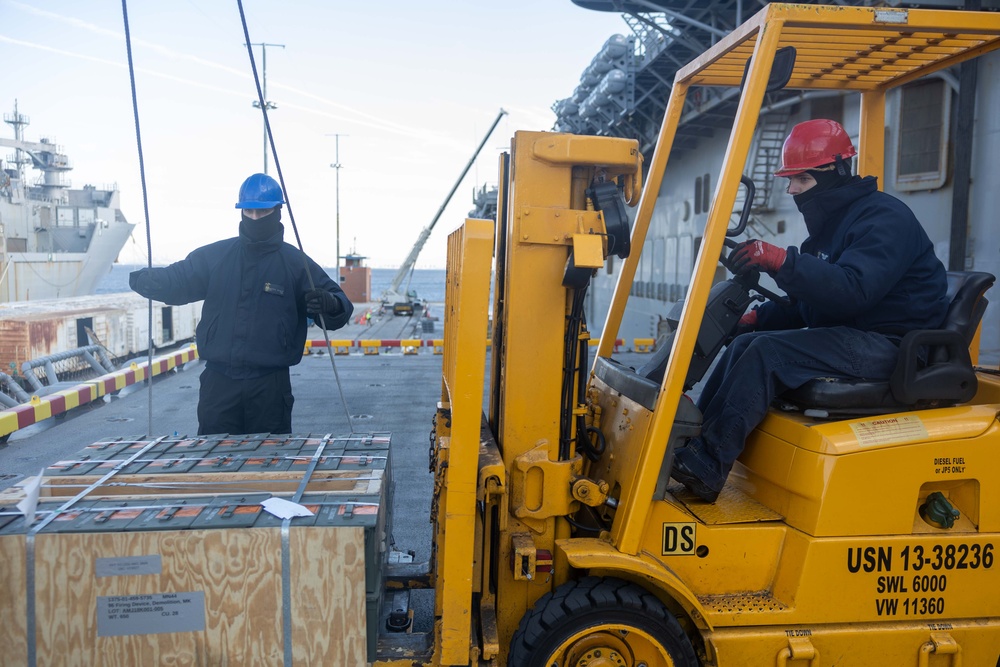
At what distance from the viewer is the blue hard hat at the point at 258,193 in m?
4.48

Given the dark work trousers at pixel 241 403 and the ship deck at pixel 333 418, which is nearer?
the dark work trousers at pixel 241 403

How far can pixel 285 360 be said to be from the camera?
463 centimetres

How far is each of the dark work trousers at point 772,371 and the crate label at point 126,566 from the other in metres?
2.17

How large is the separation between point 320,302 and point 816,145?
2.84m

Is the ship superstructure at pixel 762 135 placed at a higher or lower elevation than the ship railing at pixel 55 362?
higher

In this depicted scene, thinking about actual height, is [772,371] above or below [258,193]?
below

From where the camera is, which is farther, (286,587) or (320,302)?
(320,302)

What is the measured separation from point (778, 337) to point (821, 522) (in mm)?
788

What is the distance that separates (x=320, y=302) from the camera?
14.9 feet

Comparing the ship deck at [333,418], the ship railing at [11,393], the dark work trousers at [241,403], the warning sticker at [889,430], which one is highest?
the warning sticker at [889,430]

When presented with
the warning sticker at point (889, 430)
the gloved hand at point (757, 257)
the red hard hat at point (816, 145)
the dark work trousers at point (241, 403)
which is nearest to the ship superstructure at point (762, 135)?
the red hard hat at point (816, 145)

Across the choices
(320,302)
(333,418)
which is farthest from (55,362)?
(320,302)

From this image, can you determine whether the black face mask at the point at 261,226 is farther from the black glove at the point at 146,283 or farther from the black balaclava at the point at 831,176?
the black balaclava at the point at 831,176

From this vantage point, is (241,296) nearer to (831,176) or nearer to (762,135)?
(831,176)
